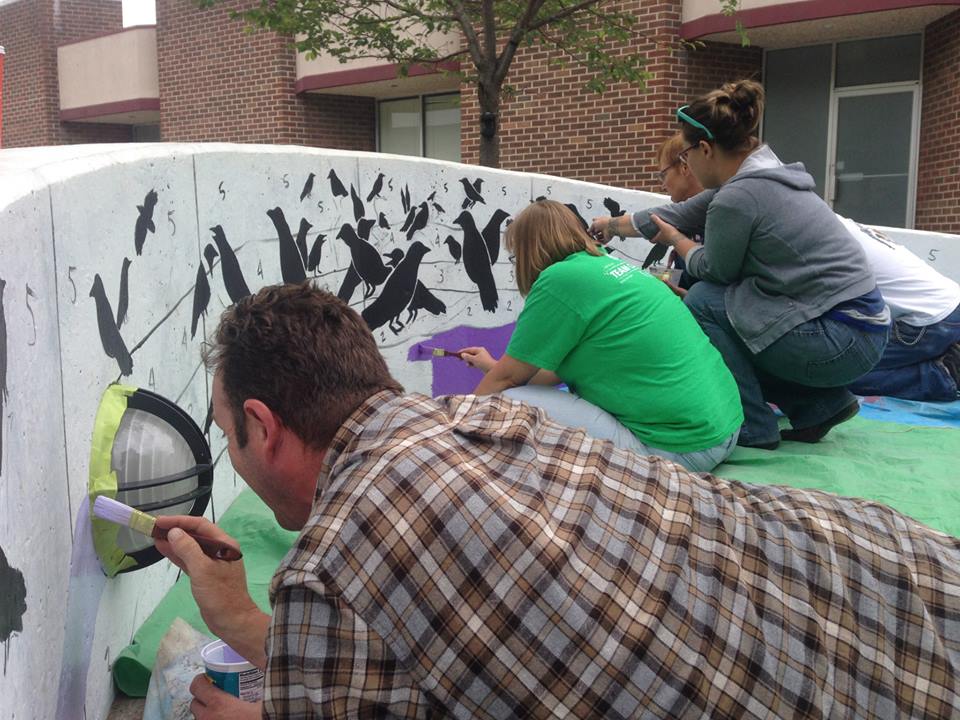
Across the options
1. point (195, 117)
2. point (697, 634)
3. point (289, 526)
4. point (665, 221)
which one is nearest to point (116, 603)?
point (289, 526)

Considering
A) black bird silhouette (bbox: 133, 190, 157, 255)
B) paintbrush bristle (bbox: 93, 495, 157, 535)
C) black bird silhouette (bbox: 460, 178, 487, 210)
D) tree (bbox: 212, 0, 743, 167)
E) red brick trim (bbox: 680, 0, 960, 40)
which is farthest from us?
red brick trim (bbox: 680, 0, 960, 40)

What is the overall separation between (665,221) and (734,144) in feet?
2.75

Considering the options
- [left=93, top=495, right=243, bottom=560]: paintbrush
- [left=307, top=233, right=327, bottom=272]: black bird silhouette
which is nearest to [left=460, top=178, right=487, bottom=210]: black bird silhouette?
[left=307, top=233, right=327, bottom=272]: black bird silhouette

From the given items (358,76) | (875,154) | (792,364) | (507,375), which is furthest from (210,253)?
(358,76)

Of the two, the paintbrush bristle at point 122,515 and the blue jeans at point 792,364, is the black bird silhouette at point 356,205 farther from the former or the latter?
the paintbrush bristle at point 122,515

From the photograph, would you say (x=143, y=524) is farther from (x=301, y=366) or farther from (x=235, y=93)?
(x=235, y=93)

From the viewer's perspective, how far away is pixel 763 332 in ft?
12.1

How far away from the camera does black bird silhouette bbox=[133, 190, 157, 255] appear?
7.57ft

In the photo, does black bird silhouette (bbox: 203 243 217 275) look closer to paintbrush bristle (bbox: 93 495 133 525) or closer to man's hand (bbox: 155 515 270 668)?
paintbrush bristle (bbox: 93 495 133 525)

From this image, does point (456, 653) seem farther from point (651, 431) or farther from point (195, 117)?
point (195, 117)

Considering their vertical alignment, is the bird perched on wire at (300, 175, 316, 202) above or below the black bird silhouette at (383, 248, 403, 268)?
above

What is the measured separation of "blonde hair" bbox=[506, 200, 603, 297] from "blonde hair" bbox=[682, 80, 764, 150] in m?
0.91

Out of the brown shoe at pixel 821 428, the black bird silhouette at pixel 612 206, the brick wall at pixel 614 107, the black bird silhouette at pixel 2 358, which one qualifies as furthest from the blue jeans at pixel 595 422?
the brick wall at pixel 614 107

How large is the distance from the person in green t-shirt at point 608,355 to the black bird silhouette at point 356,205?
993 millimetres
